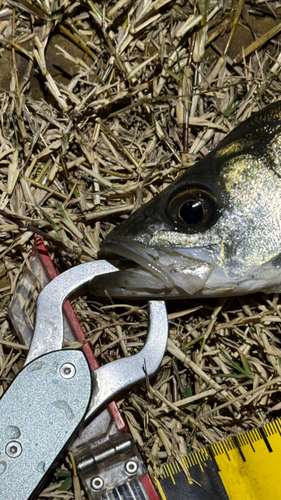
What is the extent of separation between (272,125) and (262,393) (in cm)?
122

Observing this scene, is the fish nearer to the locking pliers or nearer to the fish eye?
the fish eye

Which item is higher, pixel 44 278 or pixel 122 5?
pixel 122 5

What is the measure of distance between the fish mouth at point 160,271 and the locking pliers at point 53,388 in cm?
15

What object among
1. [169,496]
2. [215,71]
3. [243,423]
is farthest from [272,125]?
[169,496]

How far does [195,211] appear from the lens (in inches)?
85.1

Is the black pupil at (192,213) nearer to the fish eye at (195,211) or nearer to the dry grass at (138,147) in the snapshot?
the fish eye at (195,211)

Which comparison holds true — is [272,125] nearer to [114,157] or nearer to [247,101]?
[247,101]

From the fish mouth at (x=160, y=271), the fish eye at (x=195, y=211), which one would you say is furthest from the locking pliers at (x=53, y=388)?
the fish eye at (x=195, y=211)

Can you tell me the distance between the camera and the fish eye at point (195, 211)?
7.06 feet

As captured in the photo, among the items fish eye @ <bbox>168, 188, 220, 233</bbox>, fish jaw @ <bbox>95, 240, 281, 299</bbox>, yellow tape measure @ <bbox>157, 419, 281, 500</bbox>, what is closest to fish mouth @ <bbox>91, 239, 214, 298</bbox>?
fish jaw @ <bbox>95, 240, 281, 299</bbox>

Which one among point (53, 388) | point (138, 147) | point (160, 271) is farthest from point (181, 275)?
point (138, 147)

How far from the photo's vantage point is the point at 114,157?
8.95 feet

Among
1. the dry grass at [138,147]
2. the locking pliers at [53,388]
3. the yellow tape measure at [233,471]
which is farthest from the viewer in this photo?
the dry grass at [138,147]

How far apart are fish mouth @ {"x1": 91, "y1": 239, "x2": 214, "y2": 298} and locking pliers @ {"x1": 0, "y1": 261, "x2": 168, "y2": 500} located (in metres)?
0.15
